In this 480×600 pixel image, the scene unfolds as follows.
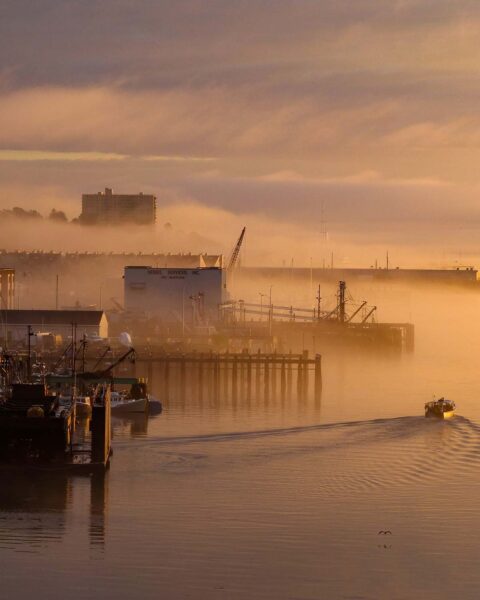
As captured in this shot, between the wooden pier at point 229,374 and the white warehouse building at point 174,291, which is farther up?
the white warehouse building at point 174,291

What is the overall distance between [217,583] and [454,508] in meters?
7.73

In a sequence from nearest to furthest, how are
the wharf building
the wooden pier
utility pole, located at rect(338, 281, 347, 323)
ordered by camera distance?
the wooden pier < the wharf building < utility pole, located at rect(338, 281, 347, 323)

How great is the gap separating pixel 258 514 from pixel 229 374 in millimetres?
35118

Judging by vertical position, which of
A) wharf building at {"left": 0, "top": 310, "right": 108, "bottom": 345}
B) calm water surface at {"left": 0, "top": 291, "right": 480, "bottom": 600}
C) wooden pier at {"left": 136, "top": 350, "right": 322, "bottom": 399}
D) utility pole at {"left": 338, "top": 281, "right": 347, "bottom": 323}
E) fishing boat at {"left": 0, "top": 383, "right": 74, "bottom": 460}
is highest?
utility pole at {"left": 338, "top": 281, "right": 347, "bottom": 323}

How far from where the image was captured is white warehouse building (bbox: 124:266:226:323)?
284ft

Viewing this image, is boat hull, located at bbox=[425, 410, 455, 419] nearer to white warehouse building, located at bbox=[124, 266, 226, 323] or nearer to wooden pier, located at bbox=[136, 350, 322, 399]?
wooden pier, located at bbox=[136, 350, 322, 399]

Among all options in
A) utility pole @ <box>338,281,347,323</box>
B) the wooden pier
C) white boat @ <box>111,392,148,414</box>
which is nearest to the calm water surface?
white boat @ <box>111,392,148,414</box>

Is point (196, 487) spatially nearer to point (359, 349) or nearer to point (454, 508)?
point (454, 508)

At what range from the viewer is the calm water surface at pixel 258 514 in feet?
71.9

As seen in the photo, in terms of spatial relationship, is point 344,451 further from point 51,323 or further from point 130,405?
point 51,323

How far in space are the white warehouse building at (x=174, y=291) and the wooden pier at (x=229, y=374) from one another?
76.3ft

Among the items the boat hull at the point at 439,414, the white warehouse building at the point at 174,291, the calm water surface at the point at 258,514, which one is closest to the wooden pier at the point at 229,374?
the boat hull at the point at 439,414

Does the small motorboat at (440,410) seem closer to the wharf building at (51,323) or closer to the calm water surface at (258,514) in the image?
the calm water surface at (258,514)

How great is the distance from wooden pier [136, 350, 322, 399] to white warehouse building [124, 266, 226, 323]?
76.3 feet
